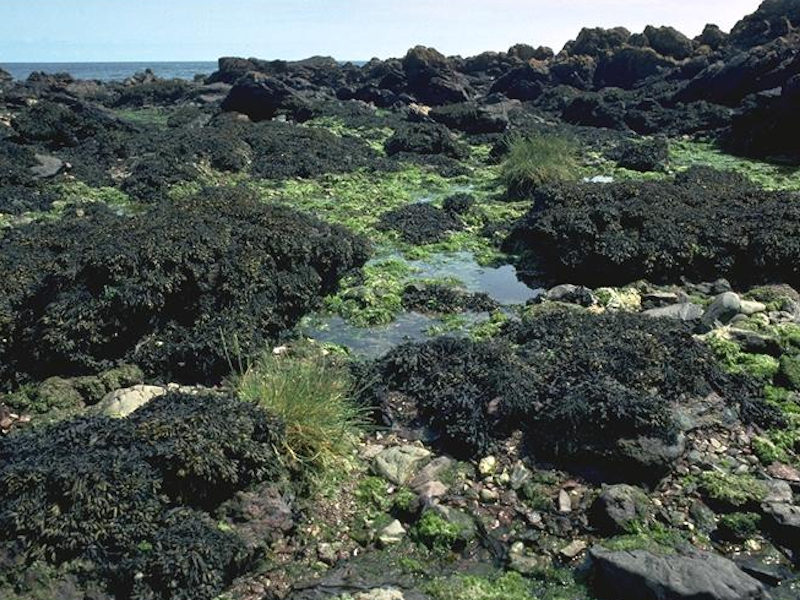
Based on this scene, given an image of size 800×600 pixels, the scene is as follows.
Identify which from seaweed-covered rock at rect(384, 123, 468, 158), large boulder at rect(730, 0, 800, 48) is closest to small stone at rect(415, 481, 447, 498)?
seaweed-covered rock at rect(384, 123, 468, 158)

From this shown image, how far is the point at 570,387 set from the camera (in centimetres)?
774

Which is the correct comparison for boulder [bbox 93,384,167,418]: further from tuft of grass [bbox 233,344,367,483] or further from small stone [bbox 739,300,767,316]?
small stone [bbox 739,300,767,316]

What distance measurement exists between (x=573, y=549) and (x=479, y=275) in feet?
25.9

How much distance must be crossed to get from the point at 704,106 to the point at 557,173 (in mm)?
17726

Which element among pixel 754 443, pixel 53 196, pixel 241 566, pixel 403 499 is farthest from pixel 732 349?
pixel 53 196

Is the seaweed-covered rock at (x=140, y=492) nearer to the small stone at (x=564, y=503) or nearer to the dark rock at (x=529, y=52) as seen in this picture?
the small stone at (x=564, y=503)

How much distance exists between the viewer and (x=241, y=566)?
548cm

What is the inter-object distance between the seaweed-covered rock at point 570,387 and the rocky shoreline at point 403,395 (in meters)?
0.03

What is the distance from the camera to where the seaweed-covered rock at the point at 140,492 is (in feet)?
16.6

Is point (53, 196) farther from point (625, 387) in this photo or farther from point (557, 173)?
point (625, 387)

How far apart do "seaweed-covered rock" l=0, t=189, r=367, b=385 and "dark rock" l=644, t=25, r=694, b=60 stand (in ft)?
154

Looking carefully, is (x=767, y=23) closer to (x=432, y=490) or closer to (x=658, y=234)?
(x=658, y=234)

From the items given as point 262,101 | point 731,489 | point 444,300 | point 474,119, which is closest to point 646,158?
point 474,119

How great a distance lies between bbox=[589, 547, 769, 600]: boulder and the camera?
16.2ft
